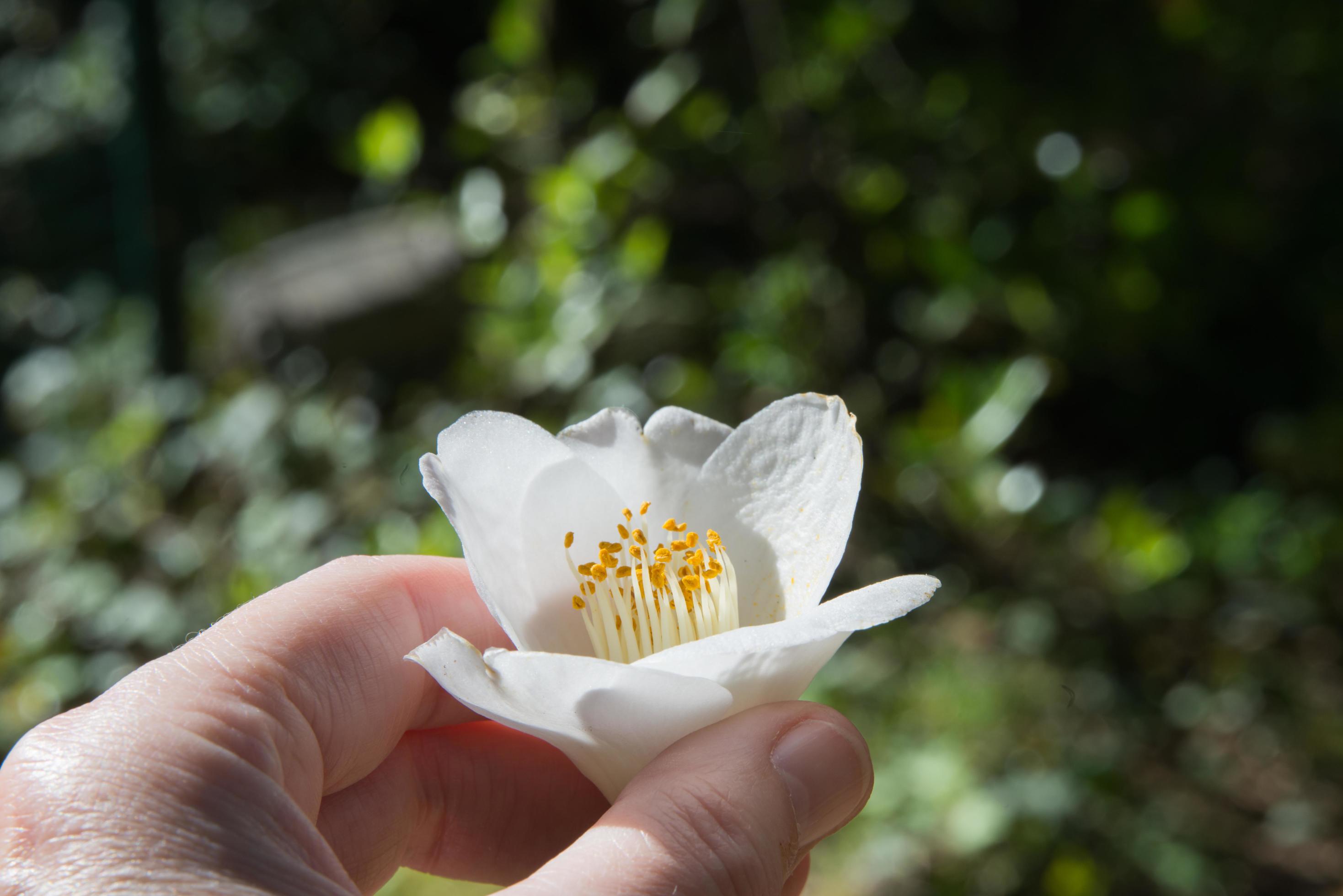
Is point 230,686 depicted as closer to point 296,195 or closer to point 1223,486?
point 1223,486

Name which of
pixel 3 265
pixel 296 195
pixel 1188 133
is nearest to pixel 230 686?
pixel 1188 133

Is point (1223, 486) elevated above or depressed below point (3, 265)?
below

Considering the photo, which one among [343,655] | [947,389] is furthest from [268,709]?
[947,389]

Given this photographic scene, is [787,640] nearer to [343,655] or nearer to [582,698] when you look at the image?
[582,698]

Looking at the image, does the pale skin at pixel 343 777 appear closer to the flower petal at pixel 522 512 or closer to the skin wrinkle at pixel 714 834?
the skin wrinkle at pixel 714 834

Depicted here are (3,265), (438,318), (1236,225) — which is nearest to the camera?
(1236,225)

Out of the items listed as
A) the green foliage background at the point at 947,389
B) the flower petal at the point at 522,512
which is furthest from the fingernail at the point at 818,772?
the green foliage background at the point at 947,389

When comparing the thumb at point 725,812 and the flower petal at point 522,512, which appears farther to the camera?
the flower petal at point 522,512

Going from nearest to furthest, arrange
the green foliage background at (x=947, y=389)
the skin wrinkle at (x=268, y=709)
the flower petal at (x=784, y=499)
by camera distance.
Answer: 1. the skin wrinkle at (x=268, y=709)
2. the flower petal at (x=784, y=499)
3. the green foliage background at (x=947, y=389)
